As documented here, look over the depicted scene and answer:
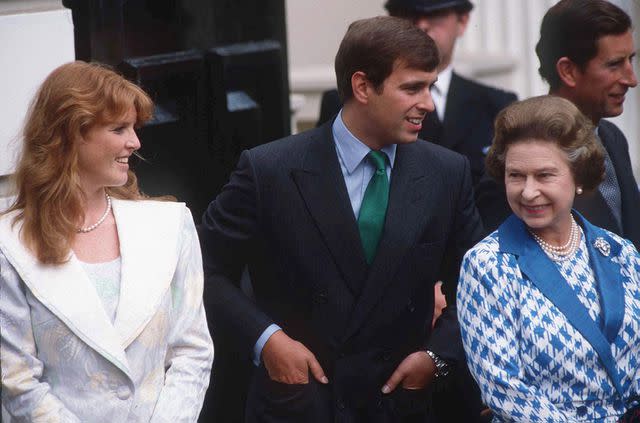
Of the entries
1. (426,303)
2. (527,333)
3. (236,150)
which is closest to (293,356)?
(426,303)

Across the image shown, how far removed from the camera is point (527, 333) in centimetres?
398

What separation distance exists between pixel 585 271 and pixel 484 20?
3982 millimetres

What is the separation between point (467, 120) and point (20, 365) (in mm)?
2972

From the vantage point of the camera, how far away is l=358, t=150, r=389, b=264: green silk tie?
440cm

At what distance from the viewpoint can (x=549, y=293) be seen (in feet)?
13.2

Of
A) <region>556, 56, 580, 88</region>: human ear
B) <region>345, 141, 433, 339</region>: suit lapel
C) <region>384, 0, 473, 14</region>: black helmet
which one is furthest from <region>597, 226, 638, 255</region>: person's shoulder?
<region>384, 0, 473, 14</region>: black helmet

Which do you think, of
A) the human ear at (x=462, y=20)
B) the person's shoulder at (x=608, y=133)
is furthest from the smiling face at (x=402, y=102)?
the human ear at (x=462, y=20)

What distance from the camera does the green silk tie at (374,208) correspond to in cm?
440

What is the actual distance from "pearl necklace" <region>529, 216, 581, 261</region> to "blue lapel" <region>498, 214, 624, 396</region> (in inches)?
1.0

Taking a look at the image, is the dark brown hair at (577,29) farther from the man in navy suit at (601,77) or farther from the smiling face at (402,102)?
the smiling face at (402,102)

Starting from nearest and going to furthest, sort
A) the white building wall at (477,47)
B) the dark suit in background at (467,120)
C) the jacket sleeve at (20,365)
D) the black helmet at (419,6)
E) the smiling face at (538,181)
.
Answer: the jacket sleeve at (20,365) → the smiling face at (538,181) → the dark suit in background at (467,120) → the black helmet at (419,6) → the white building wall at (477,47)

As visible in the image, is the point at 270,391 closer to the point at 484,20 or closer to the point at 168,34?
the point at 168,34

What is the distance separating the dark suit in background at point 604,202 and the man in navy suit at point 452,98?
1047 mm

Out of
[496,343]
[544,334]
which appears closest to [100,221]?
[496,343]
